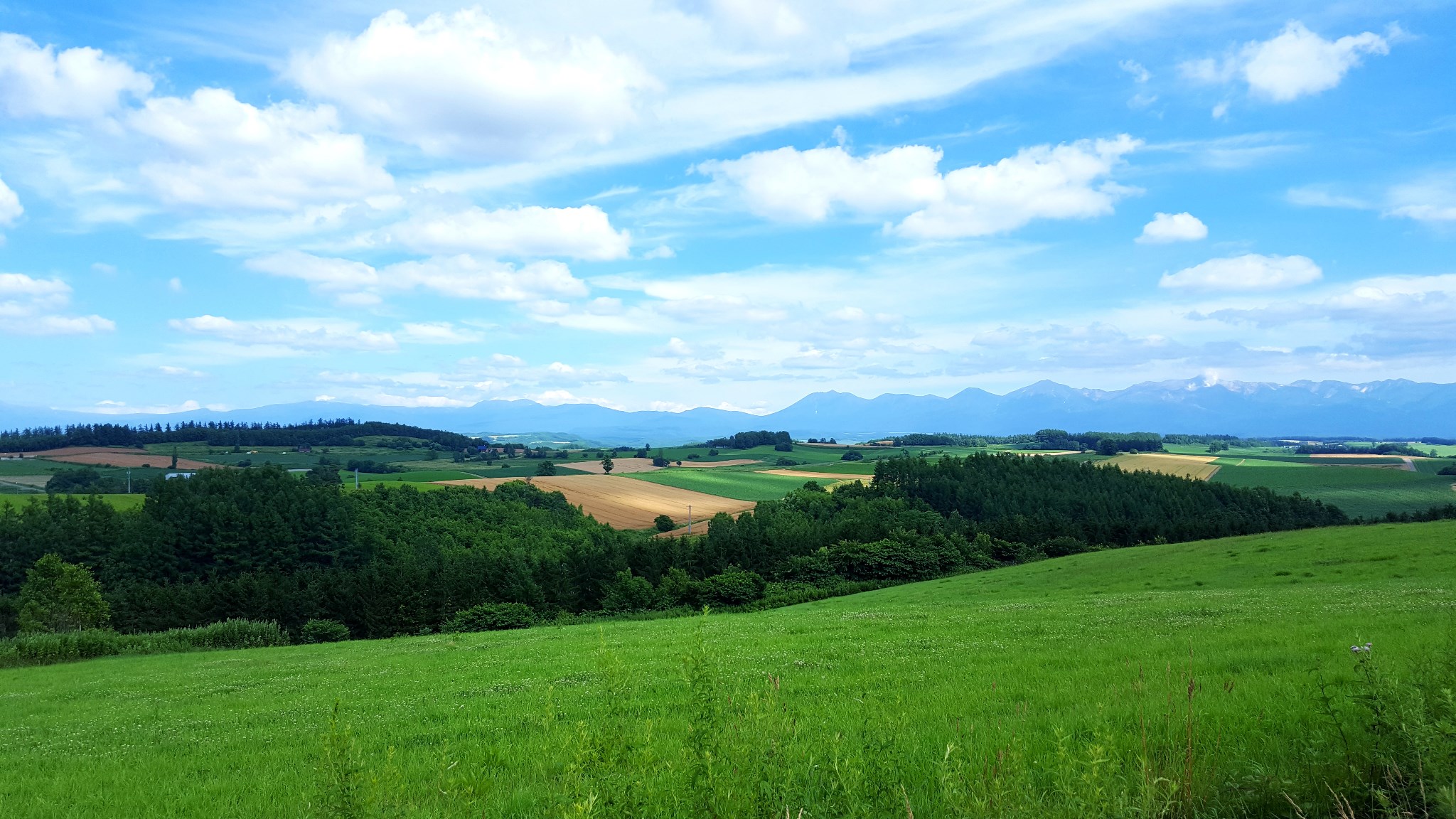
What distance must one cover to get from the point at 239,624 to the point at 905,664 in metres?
42.0

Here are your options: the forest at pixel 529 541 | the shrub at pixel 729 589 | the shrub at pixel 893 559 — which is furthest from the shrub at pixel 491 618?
the shrub at pixel 893 559

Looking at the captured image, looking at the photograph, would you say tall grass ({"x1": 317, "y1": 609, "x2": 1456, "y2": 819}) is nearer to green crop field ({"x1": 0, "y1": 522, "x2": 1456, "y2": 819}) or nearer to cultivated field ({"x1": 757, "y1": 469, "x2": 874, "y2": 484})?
green crop field ({"x1": 0, "y1": 522, "x2": 1456, "y2": 819})

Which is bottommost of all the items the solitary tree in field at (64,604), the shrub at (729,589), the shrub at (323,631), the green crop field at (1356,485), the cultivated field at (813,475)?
the shrub at (323,631)

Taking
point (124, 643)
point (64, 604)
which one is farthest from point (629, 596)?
point (64, 604)

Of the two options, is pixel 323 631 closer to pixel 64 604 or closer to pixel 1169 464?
pixel 64 604

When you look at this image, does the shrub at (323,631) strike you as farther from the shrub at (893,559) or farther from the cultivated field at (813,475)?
the cultivated field at (813,475)

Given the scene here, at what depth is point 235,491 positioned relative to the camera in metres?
94.4

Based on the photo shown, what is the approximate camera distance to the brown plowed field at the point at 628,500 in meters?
106

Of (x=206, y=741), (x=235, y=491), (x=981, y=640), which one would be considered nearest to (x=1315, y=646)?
(x=981, y=640)

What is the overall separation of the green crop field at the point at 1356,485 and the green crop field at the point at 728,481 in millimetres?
70490

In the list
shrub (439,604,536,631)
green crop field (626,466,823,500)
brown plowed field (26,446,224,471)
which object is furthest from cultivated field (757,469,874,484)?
brown plowed field (26,446,224,471)

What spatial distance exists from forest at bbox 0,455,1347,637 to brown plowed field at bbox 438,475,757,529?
4.18 metres

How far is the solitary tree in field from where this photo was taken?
179 feet

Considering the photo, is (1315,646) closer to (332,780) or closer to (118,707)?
(332,780)
